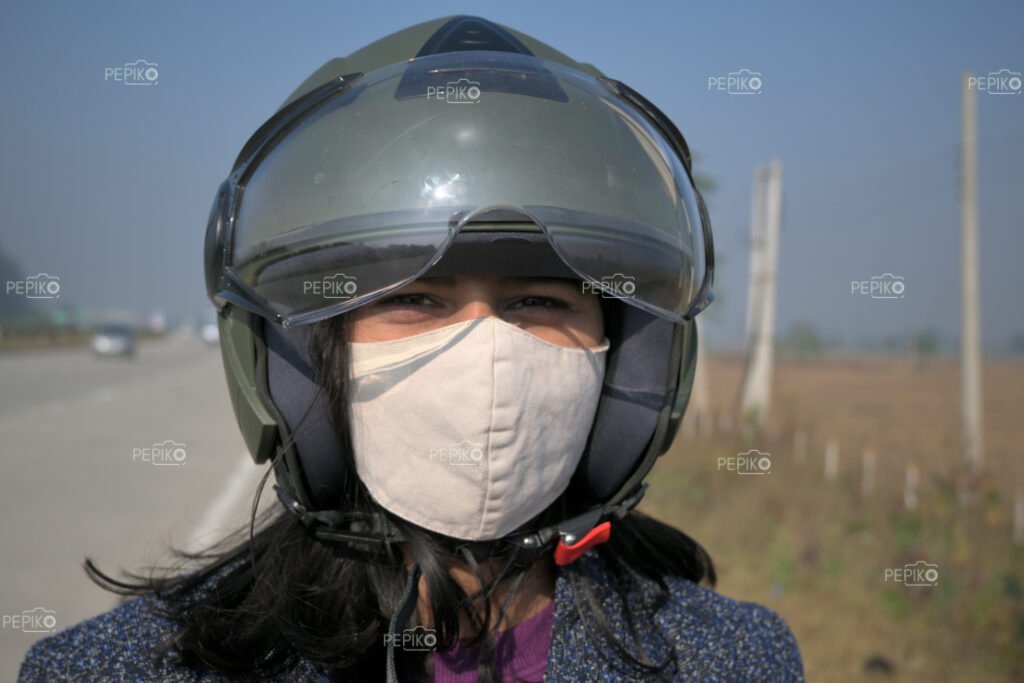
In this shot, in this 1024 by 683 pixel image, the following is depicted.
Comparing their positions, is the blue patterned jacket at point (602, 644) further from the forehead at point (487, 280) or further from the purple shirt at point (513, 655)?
the forehead at point (487, 280)

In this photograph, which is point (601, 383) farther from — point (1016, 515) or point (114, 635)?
point (1016, 515)

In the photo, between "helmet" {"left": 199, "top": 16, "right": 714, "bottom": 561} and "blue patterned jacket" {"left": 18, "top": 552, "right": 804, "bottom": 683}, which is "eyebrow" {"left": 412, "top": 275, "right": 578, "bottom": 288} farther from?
"blue patterned jacket" {"left": 18, "top": 552, "right": 804, "bottom": 683}

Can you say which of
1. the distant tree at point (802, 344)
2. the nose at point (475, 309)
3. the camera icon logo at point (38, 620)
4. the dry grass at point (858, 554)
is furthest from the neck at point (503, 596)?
the distant tree at point (802, 344)

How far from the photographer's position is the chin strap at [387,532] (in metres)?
1.57

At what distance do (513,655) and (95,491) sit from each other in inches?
289

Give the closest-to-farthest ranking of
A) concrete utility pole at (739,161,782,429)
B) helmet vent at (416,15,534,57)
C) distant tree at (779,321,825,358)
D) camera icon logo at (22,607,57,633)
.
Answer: helmet vent at (416,15,534,57)
camera icon logo at (22,607,57,633)
concrete utility pole at (739,161,782,429)
distant tree at (779,321,825,358)

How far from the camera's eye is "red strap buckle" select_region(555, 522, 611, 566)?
63.2 inches

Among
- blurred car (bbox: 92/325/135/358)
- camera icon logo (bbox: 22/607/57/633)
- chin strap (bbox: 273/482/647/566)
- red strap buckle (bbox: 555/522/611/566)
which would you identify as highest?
chin strap (bbox: 273/482/647/566)

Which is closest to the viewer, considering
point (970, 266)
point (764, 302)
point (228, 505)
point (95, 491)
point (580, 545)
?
point (580, 545)

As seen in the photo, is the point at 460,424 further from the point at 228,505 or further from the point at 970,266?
the point at 970,266

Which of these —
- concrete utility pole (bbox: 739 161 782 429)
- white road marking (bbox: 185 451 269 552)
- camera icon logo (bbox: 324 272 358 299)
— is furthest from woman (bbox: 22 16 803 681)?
concrete utility pole (bbox: 739 161 782 429)

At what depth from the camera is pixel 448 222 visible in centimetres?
151

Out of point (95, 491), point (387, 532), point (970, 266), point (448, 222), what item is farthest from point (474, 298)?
point (970, 266)

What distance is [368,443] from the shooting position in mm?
1570
